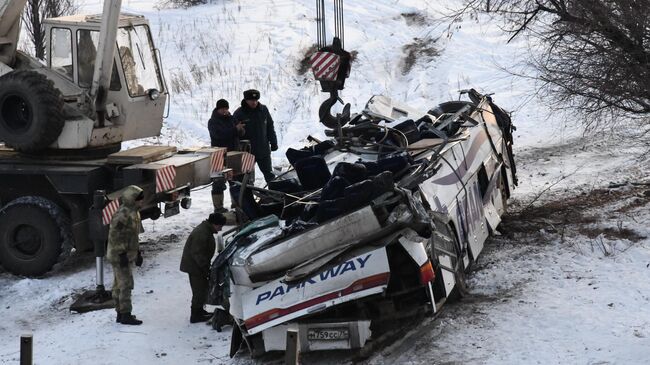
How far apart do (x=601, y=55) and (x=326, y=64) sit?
3.66m

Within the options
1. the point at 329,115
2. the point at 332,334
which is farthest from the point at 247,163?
the point at 332,334

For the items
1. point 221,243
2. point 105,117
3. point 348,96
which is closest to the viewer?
point 221,243

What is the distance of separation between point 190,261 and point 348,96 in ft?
40.9

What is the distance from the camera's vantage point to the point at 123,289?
9.97 meters

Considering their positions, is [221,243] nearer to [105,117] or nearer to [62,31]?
[105,117]

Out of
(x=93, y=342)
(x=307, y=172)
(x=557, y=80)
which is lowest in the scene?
(x=93, y=342)

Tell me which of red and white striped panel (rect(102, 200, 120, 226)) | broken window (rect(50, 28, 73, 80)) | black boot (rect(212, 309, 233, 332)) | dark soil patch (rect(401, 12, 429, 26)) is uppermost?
dark soil patch (rect(401, 12, 429, 26))

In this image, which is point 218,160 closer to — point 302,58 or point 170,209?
→ point 170,209

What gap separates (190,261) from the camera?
386 inches

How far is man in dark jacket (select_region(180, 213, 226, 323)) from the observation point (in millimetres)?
9789

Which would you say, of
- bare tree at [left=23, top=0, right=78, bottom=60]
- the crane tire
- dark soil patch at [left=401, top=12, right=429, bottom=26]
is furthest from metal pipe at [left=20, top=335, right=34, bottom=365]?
dark soil patch at [left=401, top=12, right=429, bottom=26]

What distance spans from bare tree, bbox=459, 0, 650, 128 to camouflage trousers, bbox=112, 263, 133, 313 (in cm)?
616

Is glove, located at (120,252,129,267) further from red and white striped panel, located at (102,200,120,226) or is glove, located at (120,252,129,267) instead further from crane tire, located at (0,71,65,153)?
crane tire, located at (0,71,65,153)

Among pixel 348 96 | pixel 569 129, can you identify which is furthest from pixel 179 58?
pixel 569 129
